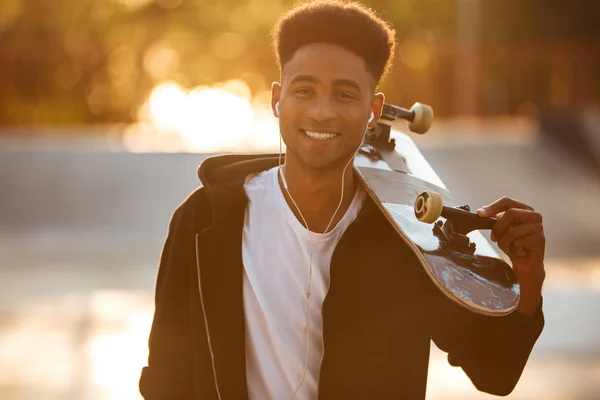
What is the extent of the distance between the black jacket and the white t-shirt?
4cm

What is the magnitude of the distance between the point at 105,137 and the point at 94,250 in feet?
19.9

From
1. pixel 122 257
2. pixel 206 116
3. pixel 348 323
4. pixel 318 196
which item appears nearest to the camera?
pixel 348 323

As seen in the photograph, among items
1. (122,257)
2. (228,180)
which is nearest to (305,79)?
(228,180)

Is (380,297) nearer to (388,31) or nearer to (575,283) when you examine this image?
(388,31)

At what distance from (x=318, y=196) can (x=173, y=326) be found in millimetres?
482

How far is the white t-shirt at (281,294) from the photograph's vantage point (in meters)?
2.56

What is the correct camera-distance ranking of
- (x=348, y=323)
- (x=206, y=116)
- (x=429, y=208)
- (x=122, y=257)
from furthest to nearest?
1. (x=206, y=116)
2. (x=122, y=257)
3. (x=348, y=323)
4. (x=429, y=208)

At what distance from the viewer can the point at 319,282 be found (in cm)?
262

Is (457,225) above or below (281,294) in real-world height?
above

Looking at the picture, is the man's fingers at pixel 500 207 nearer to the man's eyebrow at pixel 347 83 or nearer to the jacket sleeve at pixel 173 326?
the man's eyebrow at pixel 347 83

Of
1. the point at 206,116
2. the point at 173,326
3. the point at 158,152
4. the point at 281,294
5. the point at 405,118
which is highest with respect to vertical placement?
the point at 206,116

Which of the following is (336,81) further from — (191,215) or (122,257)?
(122,257)

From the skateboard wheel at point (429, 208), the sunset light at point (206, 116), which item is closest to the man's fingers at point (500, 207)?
the skateboard wheel at point (429, 208)

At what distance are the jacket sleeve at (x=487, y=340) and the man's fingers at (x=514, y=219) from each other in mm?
217
